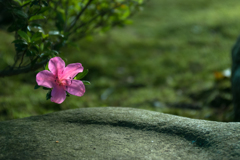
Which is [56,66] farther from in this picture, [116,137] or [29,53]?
[116,137]

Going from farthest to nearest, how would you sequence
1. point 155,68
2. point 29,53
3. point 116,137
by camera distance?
1. point 155,68
2. point 29,53
3. point 116,137

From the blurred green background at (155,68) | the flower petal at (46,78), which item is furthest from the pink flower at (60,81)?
the blurred green background at (155,68)

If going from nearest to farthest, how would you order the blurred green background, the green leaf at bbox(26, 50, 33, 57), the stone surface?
the stone surface < the green leaf at bbox(26, 50, 33, 57) < the blurred green background

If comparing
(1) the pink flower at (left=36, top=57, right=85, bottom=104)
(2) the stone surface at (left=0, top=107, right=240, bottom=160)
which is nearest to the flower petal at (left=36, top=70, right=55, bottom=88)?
(1) the pink flower at (left=36, top=57, right=85, bottom=104)

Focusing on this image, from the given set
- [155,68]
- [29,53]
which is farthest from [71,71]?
[155,68]

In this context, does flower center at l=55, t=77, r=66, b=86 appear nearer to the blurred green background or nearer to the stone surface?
the stone surface

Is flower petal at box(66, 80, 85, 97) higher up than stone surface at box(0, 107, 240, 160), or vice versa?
flower petal at box(66, 80, 85, 97)

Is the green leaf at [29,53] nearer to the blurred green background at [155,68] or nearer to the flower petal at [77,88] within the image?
the flower petal at [77,88]
